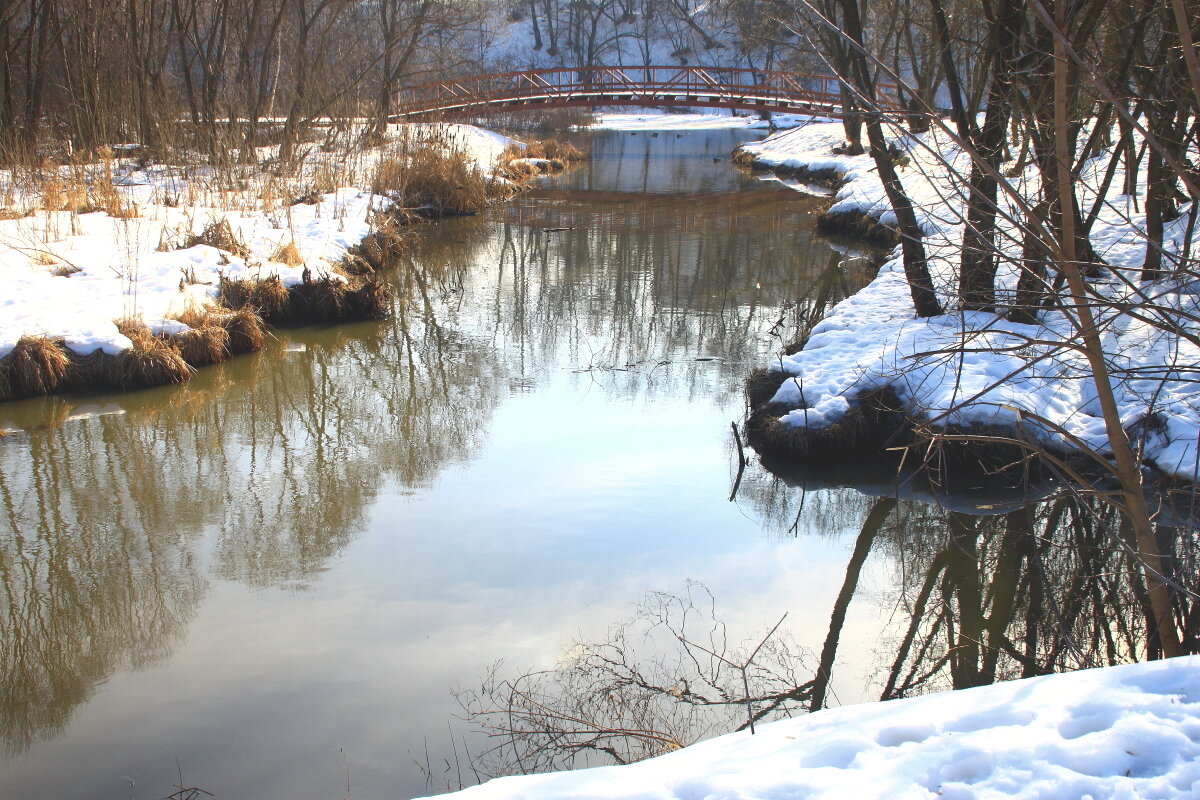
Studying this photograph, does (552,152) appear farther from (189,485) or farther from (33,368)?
(189,485)

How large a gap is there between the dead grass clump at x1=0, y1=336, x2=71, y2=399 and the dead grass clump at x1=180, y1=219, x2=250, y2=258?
266 cm

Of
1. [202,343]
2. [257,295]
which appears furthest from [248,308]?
[202,343]

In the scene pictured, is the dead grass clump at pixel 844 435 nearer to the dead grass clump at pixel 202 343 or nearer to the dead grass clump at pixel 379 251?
the dead grass clump at pixel 202 343

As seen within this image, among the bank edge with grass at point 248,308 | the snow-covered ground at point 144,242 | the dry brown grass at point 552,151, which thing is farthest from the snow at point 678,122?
the snow-covered ground at point 144,242

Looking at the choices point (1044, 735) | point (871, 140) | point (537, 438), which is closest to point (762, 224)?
point (871, 140)

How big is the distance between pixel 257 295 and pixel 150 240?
160 centimetres

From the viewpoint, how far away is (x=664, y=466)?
648 centimetres

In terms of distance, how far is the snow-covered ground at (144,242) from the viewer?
26.2ft

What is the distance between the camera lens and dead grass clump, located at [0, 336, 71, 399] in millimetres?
7363

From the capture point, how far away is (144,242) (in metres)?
9.93

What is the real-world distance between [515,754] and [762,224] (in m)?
13.6

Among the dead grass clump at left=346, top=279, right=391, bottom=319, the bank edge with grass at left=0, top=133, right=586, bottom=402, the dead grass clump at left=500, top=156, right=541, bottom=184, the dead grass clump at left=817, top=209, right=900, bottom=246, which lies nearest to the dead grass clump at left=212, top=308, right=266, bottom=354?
the bank edge with grass at left=0, top=133, right=586, bottom=402

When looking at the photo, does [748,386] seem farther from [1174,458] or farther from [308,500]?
[308,500]

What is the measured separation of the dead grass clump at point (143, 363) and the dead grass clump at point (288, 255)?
7.65 feet
